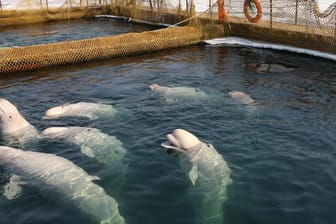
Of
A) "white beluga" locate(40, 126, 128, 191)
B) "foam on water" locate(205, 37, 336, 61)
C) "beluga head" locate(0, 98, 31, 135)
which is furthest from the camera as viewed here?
"foam on water" locate(205, 37, 336, 61)

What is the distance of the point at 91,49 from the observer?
1537 centimetres

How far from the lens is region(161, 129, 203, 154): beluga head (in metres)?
7.73

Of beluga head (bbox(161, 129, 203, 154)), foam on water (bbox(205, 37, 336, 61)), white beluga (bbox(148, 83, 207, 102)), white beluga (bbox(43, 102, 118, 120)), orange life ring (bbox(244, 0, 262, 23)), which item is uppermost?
orange life ring (bbox(244, 0, 262, 23))

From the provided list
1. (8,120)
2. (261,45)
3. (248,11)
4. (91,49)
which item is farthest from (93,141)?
(248,11)

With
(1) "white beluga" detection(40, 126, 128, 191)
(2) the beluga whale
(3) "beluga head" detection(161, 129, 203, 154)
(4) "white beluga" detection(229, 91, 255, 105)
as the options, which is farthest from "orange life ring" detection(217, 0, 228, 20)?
(3) "beluga head" detection(161, 129, 203, 154)

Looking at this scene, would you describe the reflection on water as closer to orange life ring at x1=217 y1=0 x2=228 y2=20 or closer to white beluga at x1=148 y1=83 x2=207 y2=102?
white beluga at x1=148 y1=83 x2=207 y2=102

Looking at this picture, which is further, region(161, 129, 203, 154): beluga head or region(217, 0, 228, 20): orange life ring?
region(217, 0, 228, 20): orange life ring

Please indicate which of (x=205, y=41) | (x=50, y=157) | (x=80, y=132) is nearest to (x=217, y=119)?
(x=80, y=132)

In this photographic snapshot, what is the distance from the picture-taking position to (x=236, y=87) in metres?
12.0

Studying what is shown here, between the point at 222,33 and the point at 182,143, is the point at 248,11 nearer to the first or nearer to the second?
the point at 222,33

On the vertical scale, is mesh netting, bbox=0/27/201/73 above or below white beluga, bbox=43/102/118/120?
above

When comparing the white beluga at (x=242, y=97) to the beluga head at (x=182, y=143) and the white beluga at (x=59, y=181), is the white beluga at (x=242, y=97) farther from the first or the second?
the white beluga at (x=59, y=181)

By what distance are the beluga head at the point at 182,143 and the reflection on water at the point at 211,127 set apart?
240 mm

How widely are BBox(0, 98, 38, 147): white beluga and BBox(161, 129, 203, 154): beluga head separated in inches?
113
